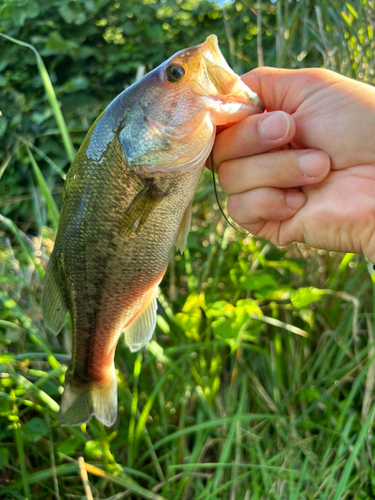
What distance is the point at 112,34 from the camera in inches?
125

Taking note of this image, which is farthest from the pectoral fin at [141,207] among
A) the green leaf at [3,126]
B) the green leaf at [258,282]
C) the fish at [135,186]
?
the green leaf at [3,126]

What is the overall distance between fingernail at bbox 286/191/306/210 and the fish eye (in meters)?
0.48

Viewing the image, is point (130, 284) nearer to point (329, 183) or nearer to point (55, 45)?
point (329, 183)

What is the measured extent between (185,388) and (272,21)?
3.03m

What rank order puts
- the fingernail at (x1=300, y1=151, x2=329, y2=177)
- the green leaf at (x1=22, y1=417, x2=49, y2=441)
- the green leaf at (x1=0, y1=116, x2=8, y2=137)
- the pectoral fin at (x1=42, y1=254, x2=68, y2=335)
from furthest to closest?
the green leaf at (x1=0, y1=116, x2=8, y2=137) < the green leaf at (x1=22, y1=417, x2=49, y2=441) < the pectoral fin at (x1=42, y1=254, x2=68, y2=335) < the fingernail at (x1=300, y1=151, x2=329, y2=177)

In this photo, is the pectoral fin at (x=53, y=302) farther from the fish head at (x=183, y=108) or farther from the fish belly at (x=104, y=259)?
the fish head at (x=183, y=108)

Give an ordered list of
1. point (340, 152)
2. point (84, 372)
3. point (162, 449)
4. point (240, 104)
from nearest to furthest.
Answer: point (240, 104), point (340, 152), point (84, 372), point (162, 449)

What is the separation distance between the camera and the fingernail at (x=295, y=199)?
1.11 meters

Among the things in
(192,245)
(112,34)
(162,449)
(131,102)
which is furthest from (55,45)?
(162,449)

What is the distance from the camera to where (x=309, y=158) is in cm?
99

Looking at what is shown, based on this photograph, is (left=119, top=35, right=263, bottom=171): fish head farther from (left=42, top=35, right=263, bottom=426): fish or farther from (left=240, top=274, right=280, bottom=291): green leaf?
(left=240, top=274, right=280, bottom=291): green leaf

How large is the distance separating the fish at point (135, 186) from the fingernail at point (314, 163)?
0.19 metres

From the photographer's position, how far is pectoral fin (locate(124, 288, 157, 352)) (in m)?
1.18

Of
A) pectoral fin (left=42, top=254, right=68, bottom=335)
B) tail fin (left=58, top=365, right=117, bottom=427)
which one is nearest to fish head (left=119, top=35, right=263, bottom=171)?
pectoral fin (left=42, top=254, right=68, bottom=335)
